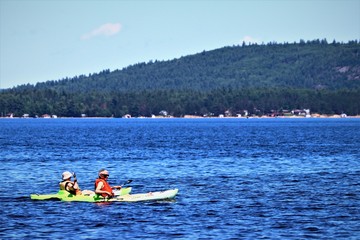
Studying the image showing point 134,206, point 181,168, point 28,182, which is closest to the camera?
point 134,206

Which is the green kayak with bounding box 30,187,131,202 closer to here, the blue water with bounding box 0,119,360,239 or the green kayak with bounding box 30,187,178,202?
the green kayak with bounding box 30,187,178,202

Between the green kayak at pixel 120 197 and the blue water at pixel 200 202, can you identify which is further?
the green kayak at pixel 120 197

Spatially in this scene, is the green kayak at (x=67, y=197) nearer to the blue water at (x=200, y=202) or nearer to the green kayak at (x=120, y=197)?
the green kayak at (x=120, y=197)

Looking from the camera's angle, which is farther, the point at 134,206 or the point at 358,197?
the point at 358,197

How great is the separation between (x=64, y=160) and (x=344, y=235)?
44.5 meters

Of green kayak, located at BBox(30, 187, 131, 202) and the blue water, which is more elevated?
green kayak, located at BBox(30, 187, 131, 202)

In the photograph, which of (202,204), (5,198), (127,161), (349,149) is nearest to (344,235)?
(202,204)

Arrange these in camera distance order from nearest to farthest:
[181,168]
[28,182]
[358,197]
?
[358,197] < [28,182] < [181,168]

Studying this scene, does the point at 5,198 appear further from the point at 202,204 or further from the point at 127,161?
the point at 127,161

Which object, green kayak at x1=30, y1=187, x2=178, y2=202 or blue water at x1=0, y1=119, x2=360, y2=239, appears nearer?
blue water at x1=0, y1=119, x2=360, y2=239

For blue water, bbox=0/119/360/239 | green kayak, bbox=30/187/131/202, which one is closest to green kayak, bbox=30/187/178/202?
green kayak, bbox=30/187/131/202

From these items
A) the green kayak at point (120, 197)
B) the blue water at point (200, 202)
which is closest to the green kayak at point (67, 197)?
the green kayak at point (120, 197)

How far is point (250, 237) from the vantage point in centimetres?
3159

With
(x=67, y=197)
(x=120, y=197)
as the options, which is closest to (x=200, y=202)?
(x=120, y=197)
